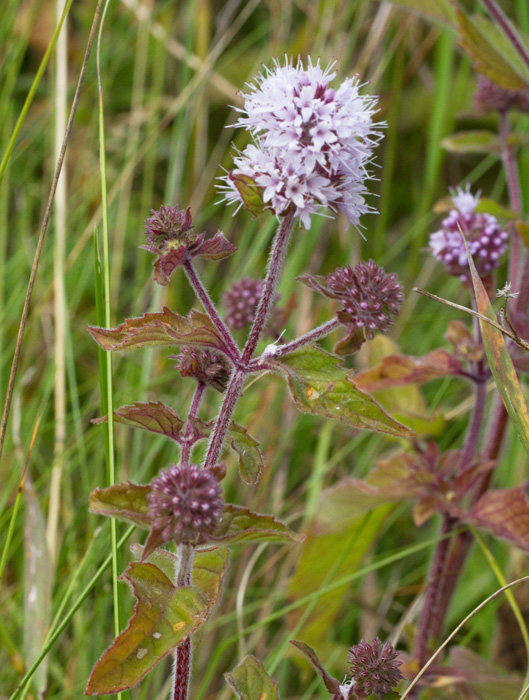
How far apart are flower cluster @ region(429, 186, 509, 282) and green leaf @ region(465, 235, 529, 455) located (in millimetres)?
454

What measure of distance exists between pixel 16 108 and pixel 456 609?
2.58 meters

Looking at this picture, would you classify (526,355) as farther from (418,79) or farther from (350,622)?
(418,79)

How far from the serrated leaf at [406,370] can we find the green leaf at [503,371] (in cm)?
44

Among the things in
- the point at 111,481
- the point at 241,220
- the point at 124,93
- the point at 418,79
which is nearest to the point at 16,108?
the point at 124,93

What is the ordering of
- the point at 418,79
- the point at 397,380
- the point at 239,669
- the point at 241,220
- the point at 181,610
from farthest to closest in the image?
the point at 418,79
the point at 241,220
the point at 397,380
the point at 239,669
the point at 181,610

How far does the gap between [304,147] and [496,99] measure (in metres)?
1.13

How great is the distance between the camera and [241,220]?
312 centimetres

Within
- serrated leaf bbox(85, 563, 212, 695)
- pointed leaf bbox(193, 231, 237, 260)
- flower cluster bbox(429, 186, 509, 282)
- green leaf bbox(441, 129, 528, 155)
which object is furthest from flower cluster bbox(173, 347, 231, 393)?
green leaf bbox(441, 129, 528, 155)

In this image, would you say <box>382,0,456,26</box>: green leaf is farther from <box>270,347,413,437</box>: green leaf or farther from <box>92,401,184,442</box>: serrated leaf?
<box>92,401,184,442</box>: serrated leaf

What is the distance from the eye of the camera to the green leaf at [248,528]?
0.94 metres

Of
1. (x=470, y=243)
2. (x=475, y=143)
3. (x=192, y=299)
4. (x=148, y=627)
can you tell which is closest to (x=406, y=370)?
(x=470, y=243)

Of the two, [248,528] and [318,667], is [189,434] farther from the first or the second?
[318,667]

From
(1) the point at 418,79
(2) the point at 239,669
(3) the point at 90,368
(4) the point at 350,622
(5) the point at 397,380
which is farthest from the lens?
(1) the point at 418,79

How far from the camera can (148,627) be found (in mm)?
887
